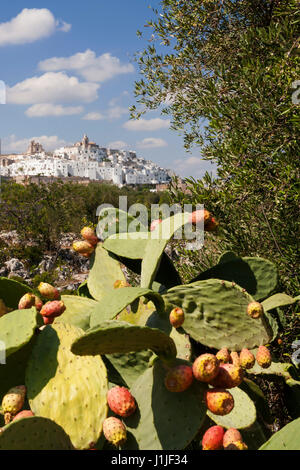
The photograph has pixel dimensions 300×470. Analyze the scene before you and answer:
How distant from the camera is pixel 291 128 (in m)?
2.56

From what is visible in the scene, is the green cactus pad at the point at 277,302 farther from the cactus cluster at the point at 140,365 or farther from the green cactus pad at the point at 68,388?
the green cactus pad at the point at 68,388

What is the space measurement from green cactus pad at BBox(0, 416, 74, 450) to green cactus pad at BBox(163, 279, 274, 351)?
0.47 metres

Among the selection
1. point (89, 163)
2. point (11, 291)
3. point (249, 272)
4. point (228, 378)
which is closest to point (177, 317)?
point (228, 378)

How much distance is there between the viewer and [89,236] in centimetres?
152

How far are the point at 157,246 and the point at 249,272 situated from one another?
0.39 metres

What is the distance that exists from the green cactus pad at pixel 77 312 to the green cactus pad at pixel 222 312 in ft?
0.94

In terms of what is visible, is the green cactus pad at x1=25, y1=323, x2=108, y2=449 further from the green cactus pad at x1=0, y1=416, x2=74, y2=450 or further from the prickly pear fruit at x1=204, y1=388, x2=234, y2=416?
the prickly pear fruit at x1=204, y1=388, x2=234, y2=416

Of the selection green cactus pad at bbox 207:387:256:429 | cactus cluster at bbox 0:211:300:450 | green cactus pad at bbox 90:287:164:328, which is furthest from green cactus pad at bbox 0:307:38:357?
green cactus pad at bbox 207:387:256:429

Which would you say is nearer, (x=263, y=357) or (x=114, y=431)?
(x=114, y=431)

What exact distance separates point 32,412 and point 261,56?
309 centimetres

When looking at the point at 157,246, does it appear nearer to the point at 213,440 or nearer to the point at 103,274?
the point at 103,274

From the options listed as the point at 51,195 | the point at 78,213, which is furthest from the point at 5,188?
the point at 78,213

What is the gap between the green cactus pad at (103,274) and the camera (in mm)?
1423
